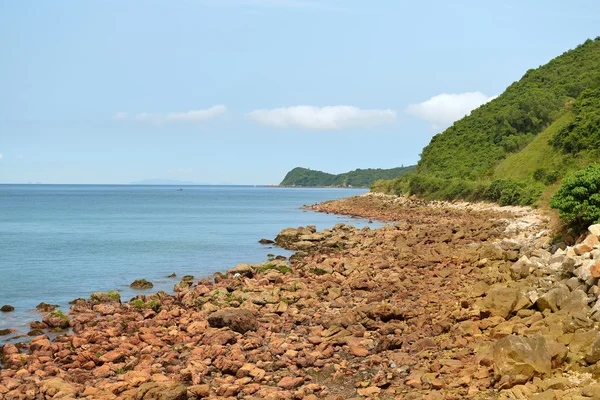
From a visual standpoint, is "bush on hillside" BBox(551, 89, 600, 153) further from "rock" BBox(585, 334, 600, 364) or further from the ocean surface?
"rock" BBox(585, 334, 600, 364)

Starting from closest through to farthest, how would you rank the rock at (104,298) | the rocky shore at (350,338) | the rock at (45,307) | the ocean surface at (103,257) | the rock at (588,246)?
the rocky shore at (350,338)
the rock at (588,246)
the rock at (45,307)
the rock at (104,298)
the ocean surface at (103,257)

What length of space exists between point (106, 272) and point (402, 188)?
68.1m

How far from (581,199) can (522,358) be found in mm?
11648

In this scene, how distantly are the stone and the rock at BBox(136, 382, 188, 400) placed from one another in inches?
232

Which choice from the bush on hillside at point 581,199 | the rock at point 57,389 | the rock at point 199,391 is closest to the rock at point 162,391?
the rock at point 199,391

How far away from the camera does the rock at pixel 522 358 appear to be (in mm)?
10305

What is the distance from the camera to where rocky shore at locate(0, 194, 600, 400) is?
10750 mm

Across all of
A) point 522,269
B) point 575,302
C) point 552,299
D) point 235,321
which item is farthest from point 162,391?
point 522,269

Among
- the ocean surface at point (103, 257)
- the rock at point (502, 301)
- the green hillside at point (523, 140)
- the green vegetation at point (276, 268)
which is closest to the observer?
the rock at point (502, 301)

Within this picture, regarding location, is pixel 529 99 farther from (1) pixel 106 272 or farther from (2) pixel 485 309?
(2) pixel 485 309

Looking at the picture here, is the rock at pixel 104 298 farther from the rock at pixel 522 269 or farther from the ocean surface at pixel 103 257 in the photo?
the rock at pixel 522 269

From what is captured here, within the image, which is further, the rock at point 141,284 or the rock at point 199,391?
the rock at point 141,284

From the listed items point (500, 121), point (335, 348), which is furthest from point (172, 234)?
point (500, 121)

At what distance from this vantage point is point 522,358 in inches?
410
